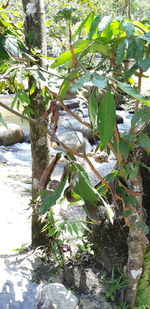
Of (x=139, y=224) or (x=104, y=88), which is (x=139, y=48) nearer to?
(x=104, y=88)

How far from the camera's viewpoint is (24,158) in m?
7.59

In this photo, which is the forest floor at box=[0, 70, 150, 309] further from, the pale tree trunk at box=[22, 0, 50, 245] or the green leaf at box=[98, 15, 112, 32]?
the green leaf at box=[98, 15, 112, 32]

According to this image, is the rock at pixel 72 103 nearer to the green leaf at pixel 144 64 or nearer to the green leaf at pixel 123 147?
the green leaf at pixel 123 147

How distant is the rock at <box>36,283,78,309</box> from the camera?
208 cm

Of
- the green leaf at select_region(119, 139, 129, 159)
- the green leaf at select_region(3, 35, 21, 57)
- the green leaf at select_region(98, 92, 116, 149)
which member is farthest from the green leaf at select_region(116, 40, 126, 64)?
the green leaf at select_region(3, 35, 21, 57)

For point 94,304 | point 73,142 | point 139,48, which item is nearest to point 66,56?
point 139,48

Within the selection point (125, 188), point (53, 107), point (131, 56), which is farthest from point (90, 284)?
point (131, 56)

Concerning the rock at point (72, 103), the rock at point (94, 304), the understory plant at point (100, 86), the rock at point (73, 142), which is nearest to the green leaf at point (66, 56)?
the understory plant at point (100, 86)

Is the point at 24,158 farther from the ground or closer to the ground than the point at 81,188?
closer to the ground

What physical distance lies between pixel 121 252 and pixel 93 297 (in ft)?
1.43

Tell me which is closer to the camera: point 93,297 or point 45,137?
point 93,297

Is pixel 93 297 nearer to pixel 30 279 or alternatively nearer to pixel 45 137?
pixel 30 279

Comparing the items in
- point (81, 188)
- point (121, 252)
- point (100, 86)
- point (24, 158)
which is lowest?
point (24, 158)

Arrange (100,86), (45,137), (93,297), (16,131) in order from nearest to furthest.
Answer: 1. (100,86)
2. (93,297)
3. (45,137)
4. (16,131)
